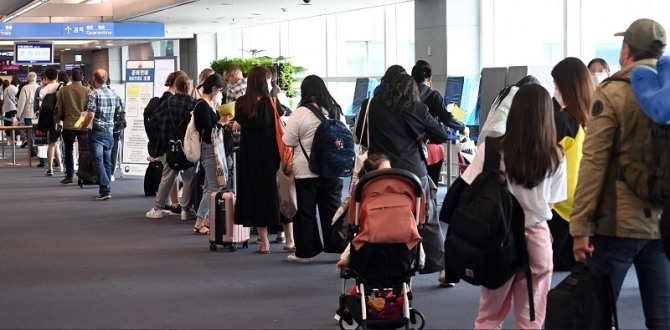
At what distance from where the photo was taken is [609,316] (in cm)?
400

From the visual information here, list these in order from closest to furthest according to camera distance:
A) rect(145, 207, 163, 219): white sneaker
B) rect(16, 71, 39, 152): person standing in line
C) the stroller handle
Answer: the stroller handle
rect(145, 207, 163, 219): white sneaker
rect(16, 71, 39, 152): person standing in line

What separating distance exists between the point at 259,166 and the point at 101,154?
562 cm

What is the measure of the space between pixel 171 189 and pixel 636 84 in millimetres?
8147

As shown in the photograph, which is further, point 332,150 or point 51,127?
point 51,127

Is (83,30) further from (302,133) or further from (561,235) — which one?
(561,235)

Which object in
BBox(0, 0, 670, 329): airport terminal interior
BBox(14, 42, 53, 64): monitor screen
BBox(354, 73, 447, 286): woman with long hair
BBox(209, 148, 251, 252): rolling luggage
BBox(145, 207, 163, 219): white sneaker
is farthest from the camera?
BBox(14, 42, 53, 64): monitor screen

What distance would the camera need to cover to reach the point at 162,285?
24.7ft

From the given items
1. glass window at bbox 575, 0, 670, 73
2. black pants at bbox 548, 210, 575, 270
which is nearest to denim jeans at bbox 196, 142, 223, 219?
black pants at bbox 548, 210, 575, 270

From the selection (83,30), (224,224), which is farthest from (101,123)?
(83,30)

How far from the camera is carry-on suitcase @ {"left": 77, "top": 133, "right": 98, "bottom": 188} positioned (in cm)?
1463

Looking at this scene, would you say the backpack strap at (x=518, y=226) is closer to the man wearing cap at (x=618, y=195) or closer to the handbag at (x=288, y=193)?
the man wearing cap at (x=618, y=195)

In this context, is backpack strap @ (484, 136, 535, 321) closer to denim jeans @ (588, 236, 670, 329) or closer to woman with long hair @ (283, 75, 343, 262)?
denim jeans @ (588, 236, 670, 329)

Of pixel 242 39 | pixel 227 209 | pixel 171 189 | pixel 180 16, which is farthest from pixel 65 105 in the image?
pixel 242 39

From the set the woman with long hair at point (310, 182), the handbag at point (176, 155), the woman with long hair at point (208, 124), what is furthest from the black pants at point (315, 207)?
the handbag at point (176, 155)
